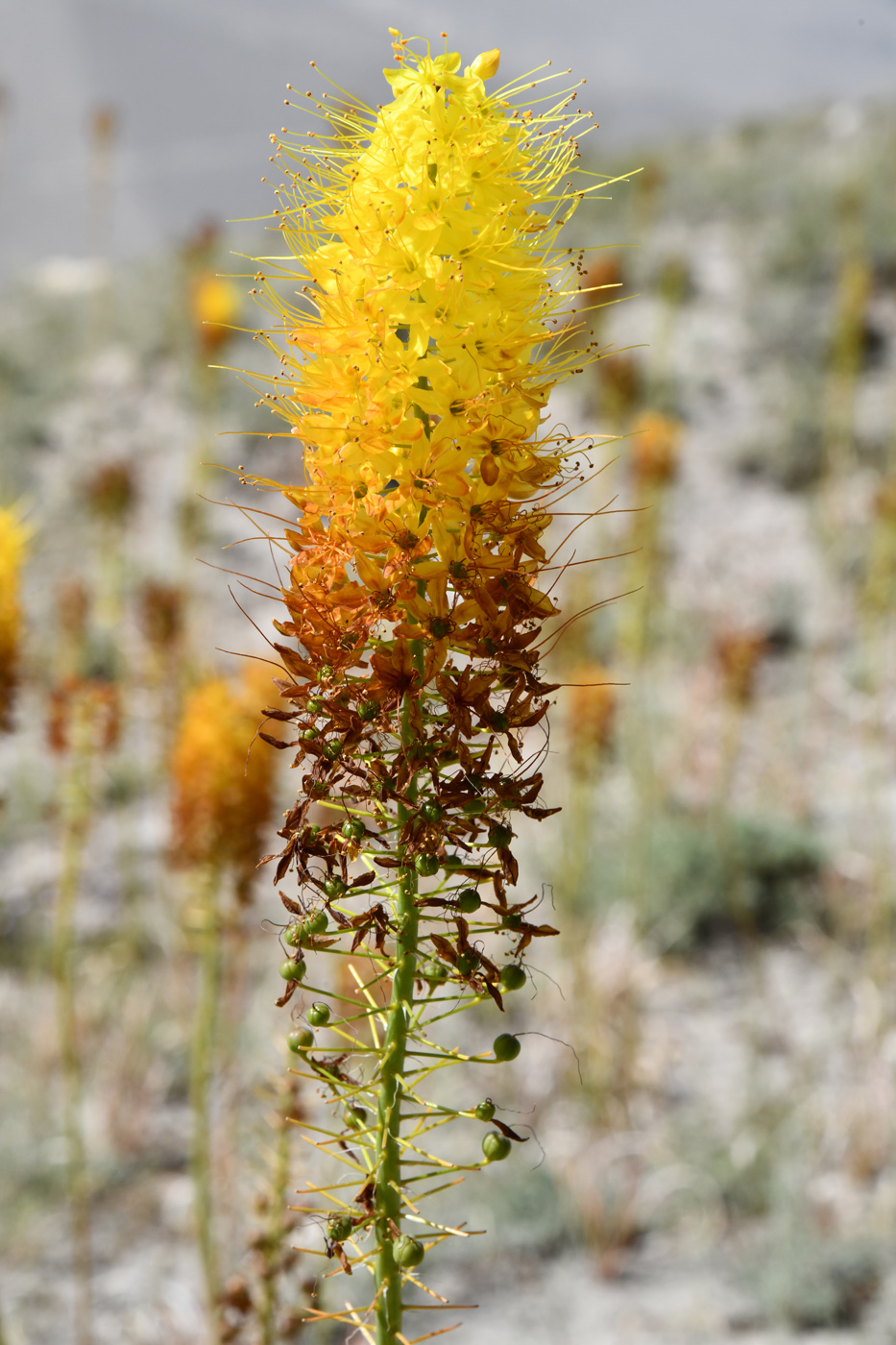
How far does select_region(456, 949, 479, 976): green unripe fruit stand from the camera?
1395 millimetres

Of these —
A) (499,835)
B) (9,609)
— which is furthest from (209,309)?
(499,835)

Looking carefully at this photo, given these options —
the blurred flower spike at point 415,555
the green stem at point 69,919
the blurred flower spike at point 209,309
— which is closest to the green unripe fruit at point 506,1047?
the blurred flower spike at point 415,555

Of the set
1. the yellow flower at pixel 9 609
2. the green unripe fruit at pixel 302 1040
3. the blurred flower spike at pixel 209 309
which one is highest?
the blurred flower spike at pixel 209 309

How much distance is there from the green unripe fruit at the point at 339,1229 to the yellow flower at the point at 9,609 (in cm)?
193

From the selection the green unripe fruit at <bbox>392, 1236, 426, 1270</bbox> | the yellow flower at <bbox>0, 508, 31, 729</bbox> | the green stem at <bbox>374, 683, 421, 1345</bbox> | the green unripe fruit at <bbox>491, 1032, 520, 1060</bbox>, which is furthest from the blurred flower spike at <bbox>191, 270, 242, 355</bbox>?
the green unripe fruit at <bbox>392, 1236, 426, 1270</bbox>

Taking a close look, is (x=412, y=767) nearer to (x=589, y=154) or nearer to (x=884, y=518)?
(x=884, y=518)

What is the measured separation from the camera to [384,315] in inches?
55.6

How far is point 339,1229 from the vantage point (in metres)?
1.38

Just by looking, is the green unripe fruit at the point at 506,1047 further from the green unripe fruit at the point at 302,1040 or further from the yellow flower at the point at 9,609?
the yellow flower at the point at 9,609

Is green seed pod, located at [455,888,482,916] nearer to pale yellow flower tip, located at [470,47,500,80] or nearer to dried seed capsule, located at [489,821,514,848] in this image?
dried seed capsule, located at [489,821,514,848]

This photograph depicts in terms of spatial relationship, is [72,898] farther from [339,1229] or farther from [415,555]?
[415,555]

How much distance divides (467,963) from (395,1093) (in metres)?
0.23

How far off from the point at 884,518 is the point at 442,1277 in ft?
12.9

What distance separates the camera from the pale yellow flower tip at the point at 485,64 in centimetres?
151
